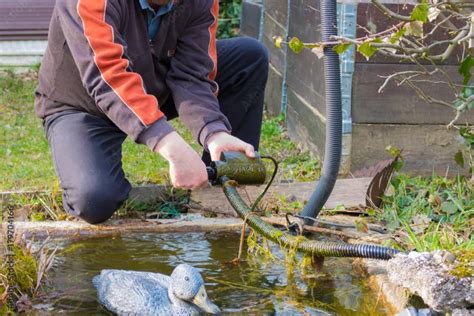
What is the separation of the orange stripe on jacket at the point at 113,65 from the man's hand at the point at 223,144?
0.90ft

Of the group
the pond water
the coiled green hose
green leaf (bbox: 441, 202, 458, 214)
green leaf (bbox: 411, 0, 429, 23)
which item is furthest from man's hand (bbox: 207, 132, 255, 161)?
green leaf (bbox: 441, 202, 458, 214)

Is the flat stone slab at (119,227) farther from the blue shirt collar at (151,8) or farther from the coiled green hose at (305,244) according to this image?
the blue shirt collar at (151,8)

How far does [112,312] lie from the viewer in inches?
110

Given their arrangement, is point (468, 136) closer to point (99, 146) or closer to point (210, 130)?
point (210, 130)

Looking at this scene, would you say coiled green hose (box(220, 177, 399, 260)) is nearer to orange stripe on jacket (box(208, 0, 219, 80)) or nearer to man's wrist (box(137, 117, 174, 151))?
man's wrist (box(137, 117, 174, 151))

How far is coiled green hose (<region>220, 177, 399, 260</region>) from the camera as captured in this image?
2779 mm

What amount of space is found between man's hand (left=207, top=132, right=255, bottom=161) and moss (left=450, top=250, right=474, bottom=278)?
84 cm

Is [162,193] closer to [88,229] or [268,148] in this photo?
[88,229]

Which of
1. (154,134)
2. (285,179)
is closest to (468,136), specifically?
(285,179)

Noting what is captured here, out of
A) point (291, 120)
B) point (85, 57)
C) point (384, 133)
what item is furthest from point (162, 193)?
point (291, 120)

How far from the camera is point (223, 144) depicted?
3.36 metres

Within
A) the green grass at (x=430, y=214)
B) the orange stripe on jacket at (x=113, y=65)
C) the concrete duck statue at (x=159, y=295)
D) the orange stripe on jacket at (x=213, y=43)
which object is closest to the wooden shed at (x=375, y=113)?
the green grass at (x=430, y=214)

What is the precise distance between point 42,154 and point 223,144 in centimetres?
213

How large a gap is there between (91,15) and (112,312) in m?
1.12
